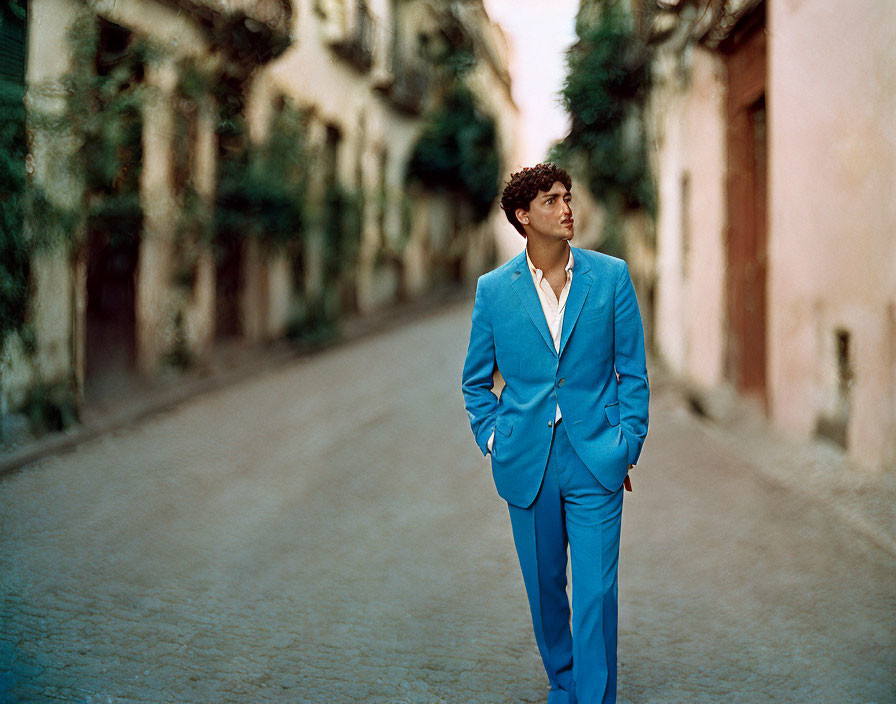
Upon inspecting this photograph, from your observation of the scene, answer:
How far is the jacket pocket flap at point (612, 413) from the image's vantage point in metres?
3.03

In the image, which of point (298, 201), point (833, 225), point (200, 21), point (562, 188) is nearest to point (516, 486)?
point (562, 188)

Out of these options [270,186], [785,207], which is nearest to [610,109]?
[270,186]

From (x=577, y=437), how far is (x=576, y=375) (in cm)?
20

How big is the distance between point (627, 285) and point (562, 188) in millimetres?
388

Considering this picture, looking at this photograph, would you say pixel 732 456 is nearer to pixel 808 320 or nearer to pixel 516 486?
pixel 808 320

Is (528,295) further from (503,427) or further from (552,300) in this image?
(503,427)

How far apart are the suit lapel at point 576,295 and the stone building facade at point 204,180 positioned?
657 centimetres

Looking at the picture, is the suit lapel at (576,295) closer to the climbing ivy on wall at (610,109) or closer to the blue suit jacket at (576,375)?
the blue suit jacket at (576,375)

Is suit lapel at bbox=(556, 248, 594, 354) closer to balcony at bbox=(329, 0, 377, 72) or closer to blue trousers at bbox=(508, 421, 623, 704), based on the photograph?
blue trousers at bbox=(508, 421, 623, 704)

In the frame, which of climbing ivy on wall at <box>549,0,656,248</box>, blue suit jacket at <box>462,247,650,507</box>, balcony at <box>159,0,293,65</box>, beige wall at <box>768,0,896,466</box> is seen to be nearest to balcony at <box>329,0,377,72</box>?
balcony at <box>159,0,293,65</box>

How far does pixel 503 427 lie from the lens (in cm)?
312

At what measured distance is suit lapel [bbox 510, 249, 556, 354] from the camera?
10.0ft

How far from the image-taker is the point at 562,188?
315 cm

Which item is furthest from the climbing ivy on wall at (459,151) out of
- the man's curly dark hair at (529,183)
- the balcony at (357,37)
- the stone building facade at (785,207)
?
the man's curly dark hair at (529,183)
